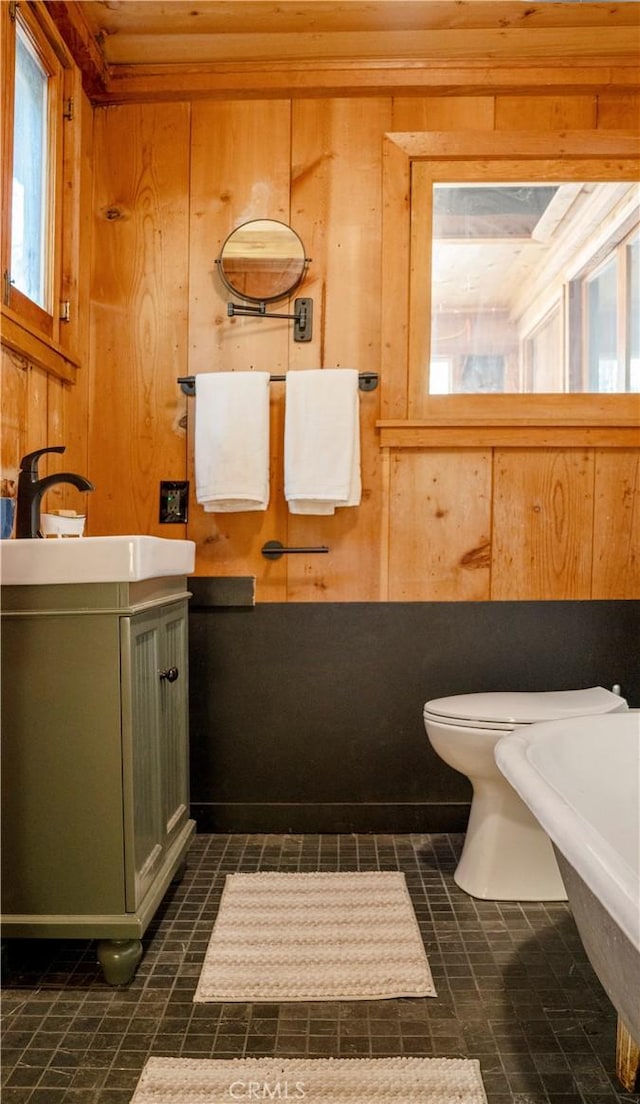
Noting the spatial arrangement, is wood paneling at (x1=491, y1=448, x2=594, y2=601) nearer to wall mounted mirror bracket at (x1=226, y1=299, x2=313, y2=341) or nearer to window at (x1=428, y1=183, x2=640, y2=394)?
window at (x1=428, y1=183, x2=640, y2=394)

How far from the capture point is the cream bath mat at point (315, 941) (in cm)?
137

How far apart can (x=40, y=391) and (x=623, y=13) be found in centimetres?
191

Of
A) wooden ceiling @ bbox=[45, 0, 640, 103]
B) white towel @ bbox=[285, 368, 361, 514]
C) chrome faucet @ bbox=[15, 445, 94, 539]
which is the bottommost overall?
chrome faucet @ bbox=[15, 445, 94, 539]

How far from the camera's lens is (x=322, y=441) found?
2.00m

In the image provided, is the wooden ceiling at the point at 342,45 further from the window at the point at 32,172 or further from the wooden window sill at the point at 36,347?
the wooden window sill at the point at 36,347

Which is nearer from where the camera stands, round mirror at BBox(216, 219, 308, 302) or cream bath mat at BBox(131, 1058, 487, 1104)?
cream bath mat at BBox(131, 1058, 487, 1104)

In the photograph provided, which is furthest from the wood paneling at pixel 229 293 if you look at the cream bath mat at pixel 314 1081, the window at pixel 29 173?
the cream bath mat at pixel 314 1081

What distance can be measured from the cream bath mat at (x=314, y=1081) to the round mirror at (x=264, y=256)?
189 centimetres

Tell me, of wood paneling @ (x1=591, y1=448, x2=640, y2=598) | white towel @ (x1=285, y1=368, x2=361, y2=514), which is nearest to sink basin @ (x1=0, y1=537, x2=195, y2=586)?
white towel @ (x1=285, y1=368, x2=361, y2=514)

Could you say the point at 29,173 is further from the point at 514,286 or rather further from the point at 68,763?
the point at 68,763

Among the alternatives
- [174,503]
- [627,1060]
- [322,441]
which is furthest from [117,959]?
[322,441]

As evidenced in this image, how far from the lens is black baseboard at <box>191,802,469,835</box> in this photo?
6.90 feet

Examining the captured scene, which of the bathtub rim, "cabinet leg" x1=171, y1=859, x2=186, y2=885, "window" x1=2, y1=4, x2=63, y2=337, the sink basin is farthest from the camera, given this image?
"cabinet leg" x1=171, y1=859, x2=186, y2=885

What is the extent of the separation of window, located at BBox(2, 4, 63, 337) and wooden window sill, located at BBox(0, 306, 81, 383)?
3 centimetres
